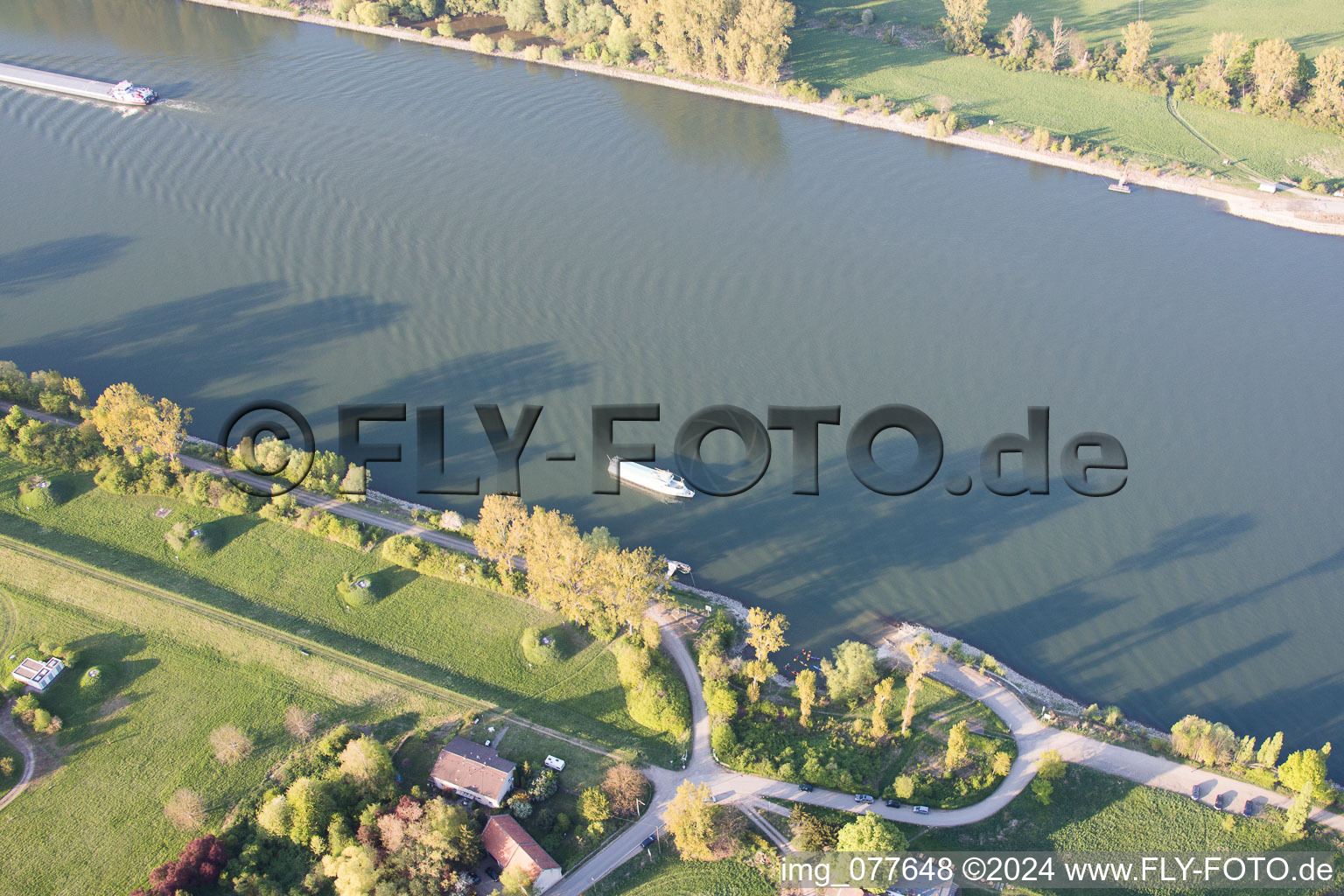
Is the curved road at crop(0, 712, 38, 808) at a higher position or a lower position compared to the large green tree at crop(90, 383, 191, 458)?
lower

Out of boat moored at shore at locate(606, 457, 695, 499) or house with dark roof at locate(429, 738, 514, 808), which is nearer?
house with dark roof at locate(429, 738, 514, 808)

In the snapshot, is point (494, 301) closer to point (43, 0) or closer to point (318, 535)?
point (318, 535)

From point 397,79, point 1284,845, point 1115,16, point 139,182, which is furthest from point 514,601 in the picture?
point 1115,16

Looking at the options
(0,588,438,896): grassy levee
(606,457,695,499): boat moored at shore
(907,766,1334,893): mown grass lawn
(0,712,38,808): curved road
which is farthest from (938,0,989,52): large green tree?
(0,712,38,808): curved road

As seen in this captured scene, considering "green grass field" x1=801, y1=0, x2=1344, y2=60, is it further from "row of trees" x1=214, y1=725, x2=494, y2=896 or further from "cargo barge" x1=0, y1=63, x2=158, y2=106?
"row of trees" x1=214, y1=725, x2=494, y2=896

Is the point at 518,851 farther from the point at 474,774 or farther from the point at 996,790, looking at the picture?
the point at 996,790

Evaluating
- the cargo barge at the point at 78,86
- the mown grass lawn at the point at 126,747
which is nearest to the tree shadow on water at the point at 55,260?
the cargo barge at the point at 78,86
